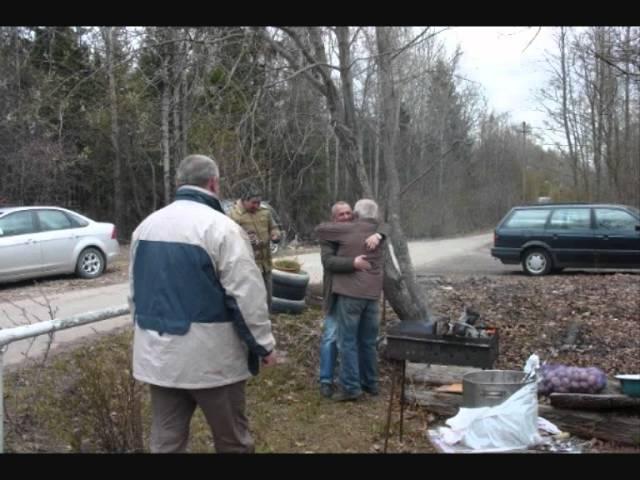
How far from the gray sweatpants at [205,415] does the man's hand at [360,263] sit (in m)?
2.64

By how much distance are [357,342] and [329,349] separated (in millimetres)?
263

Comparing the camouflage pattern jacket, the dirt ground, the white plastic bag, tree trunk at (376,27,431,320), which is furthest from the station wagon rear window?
the white plastic bag

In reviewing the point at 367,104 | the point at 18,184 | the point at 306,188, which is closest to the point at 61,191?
the point at 18,184

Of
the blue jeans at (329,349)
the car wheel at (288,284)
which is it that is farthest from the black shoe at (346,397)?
the car wheel at (288,284)

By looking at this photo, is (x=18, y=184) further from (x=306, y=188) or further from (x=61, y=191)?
(x=306, y=188)

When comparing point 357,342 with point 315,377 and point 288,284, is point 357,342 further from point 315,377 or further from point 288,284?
point 288,284

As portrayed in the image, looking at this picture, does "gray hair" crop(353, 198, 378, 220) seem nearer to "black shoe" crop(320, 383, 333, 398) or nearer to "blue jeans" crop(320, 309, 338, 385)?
"blue jeans" crop(320, 309, 338, 385)

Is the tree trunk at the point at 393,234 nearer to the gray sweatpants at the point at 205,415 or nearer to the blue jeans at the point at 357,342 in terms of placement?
the blue jeans at the point at 357,342

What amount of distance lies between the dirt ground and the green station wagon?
10.3 ft

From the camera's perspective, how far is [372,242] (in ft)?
21.2

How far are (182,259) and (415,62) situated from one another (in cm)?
658

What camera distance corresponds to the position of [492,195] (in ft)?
148

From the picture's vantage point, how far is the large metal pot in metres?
5.43

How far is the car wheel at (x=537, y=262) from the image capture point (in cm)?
1638
